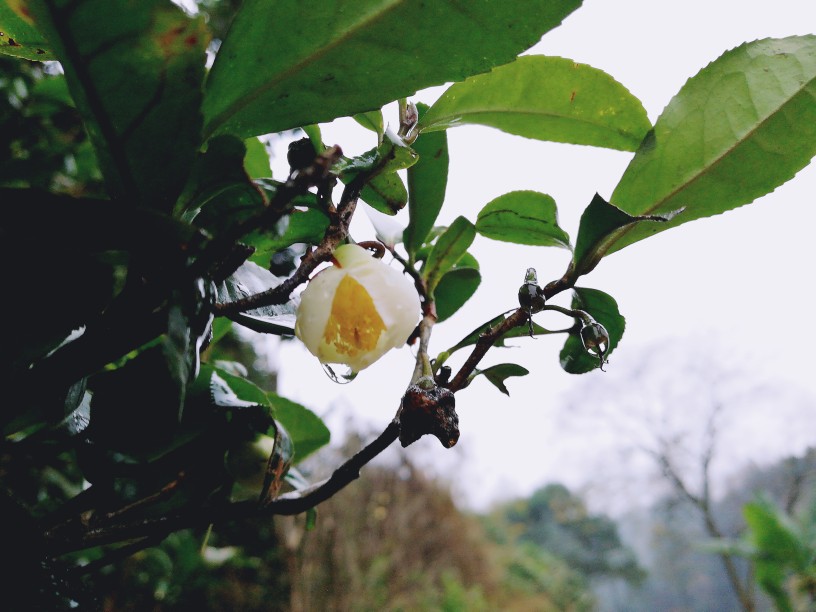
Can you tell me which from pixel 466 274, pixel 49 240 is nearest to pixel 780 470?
pixel 466 274

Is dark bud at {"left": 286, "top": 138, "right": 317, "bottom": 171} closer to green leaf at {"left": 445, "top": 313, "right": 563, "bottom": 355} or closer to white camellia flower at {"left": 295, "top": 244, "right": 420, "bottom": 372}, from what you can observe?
white camellia flower at {"left": 295, "top": 244, "right": 420, "bottom": 372}

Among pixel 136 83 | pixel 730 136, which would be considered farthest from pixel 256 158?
pixel 730 136

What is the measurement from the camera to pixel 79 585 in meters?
0.34

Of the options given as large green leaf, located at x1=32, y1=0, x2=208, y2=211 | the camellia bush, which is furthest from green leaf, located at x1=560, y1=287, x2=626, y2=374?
large green leaf, located at x1=32, y1=0, x2=208, y2=211

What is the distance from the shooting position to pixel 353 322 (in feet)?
1.14

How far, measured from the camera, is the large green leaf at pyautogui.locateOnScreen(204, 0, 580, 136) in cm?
27

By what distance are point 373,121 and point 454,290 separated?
0.19 m

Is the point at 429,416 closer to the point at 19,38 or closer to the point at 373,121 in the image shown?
the point at 373,121

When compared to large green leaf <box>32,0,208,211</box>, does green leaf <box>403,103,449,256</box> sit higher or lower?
higher

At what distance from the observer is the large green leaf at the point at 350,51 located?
0.89 ft

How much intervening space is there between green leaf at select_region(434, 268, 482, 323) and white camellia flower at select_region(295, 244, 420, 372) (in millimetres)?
157

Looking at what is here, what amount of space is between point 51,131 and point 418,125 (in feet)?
4.85

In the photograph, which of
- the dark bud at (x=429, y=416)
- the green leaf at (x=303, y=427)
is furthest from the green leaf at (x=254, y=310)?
the green leaf at (x=303, y=427)

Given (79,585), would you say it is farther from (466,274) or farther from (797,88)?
(797,88)
